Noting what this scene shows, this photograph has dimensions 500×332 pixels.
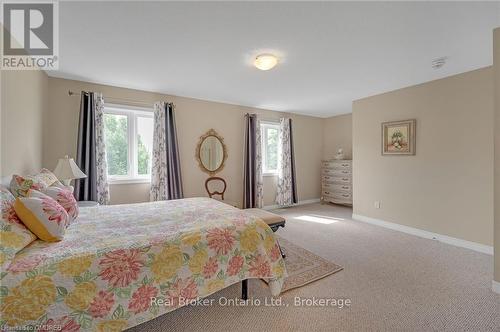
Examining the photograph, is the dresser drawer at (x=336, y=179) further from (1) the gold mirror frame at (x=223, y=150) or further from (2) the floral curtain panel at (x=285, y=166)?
(1) the gold mirror frame at (x=223, y=150)

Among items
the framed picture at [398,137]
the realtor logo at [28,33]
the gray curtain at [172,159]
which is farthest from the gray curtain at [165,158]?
the framed picture at [398,137]

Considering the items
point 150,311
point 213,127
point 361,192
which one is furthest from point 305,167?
point 150,311

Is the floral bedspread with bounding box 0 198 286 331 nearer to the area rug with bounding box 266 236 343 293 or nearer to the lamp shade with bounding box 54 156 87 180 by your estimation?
the area rug with bounding box 266 236 343 293

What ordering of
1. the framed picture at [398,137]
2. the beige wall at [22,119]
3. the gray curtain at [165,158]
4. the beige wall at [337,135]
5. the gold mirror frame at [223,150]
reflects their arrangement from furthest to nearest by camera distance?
the beige wall at [337,135] < the gold mirror frame at [223,150] < the gray curtain at [165,158] < the framed picture at [398,137] < the beige wall at [22,119]

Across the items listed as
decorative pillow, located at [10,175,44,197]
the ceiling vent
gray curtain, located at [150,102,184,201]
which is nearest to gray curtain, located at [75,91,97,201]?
gray curtain, located at [150,102,184,201]

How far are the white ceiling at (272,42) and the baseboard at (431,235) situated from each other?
231cm

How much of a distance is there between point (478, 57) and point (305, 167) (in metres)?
3.83

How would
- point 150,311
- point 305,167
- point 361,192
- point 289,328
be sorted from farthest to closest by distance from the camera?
point 305,167, point 361,192, point 289,328, point 150,311

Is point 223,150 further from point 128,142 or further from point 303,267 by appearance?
point 303,267

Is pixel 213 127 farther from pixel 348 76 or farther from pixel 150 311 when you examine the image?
pixel 150 311

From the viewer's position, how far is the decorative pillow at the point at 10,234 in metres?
1.16

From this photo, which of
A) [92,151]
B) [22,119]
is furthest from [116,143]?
[22,119]

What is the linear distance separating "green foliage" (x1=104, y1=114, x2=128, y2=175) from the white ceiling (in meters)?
0.60

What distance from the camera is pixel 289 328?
164 cm
